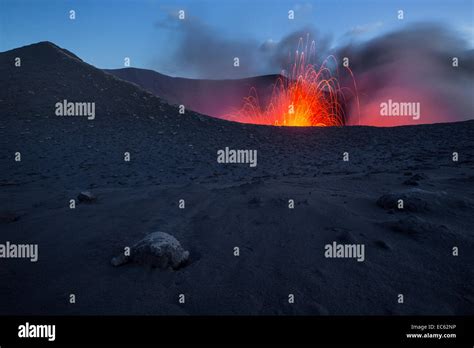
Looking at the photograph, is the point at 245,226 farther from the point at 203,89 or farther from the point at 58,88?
the point at 203,89

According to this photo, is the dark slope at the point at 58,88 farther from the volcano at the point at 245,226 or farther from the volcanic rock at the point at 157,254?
the volcanic rock at the point at 157,254

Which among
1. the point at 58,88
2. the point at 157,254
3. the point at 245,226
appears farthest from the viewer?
the point at 58,88

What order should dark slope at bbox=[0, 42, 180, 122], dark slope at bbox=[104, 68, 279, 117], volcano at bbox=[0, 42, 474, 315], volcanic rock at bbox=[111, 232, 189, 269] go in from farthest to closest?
1. dark slope at bbox=[104, 68, 279, 117]
2. dark slope at bbox=[0, 42, 180, 122]
3. volcanic rock at bbox=[111, 232, 189, 269]
4. volcano at bbox=[0, 42, 474, 315]

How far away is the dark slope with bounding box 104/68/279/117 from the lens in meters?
43.8

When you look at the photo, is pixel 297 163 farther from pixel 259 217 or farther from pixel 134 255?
pixel 134 255

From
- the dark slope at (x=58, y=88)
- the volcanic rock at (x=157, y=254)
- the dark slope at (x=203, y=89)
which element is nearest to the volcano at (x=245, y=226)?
the volcanic rock at (x=157, y=254)

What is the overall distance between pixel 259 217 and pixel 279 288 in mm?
1883

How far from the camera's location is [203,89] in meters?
47.8

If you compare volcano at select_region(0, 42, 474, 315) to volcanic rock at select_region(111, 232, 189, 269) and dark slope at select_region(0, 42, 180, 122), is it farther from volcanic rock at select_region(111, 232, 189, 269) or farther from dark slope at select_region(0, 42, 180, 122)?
dark slope at select_region(0, 42, 180, 122)

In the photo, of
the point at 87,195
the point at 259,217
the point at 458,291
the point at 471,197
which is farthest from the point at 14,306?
the point at 471,197

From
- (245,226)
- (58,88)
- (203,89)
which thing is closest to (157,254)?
(245,226)

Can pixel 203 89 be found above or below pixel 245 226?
above

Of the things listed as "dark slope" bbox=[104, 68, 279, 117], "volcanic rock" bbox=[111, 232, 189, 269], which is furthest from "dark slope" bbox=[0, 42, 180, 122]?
"dark slope" bbox=[104, 68, 279, 117]

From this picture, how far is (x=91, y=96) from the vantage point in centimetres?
→ 1656
